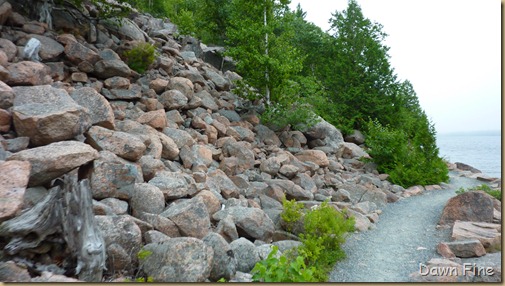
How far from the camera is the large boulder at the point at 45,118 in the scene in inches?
280

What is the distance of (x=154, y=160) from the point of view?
9789mm

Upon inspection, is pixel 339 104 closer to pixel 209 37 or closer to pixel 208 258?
pixel 209 37

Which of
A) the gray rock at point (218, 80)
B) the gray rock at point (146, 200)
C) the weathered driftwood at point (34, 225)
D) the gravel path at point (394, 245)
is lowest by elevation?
the gravel path at point (394, 245)

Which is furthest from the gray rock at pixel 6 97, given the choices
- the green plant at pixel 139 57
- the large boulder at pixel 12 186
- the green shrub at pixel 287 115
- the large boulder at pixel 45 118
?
the green shrub at pixel 287 115

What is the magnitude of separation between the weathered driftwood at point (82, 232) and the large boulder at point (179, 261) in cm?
80

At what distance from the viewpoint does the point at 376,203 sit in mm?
14266

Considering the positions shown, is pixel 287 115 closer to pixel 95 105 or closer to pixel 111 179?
pixel 95 105

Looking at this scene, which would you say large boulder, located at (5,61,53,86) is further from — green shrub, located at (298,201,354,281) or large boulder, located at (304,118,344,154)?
large boulder, located at (304,118,344,154)

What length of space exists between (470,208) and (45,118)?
12.9 metres

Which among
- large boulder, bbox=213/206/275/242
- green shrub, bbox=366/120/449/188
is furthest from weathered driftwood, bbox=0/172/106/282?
green shrub, bbox=366/120/449/188

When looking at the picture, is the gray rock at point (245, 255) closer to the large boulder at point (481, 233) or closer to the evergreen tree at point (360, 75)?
the large boulder at point (481, 233)

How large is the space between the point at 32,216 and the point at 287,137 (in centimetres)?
1451

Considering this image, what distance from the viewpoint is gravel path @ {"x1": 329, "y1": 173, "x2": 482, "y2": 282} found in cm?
763

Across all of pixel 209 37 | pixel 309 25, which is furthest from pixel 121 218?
pixel 309 25
